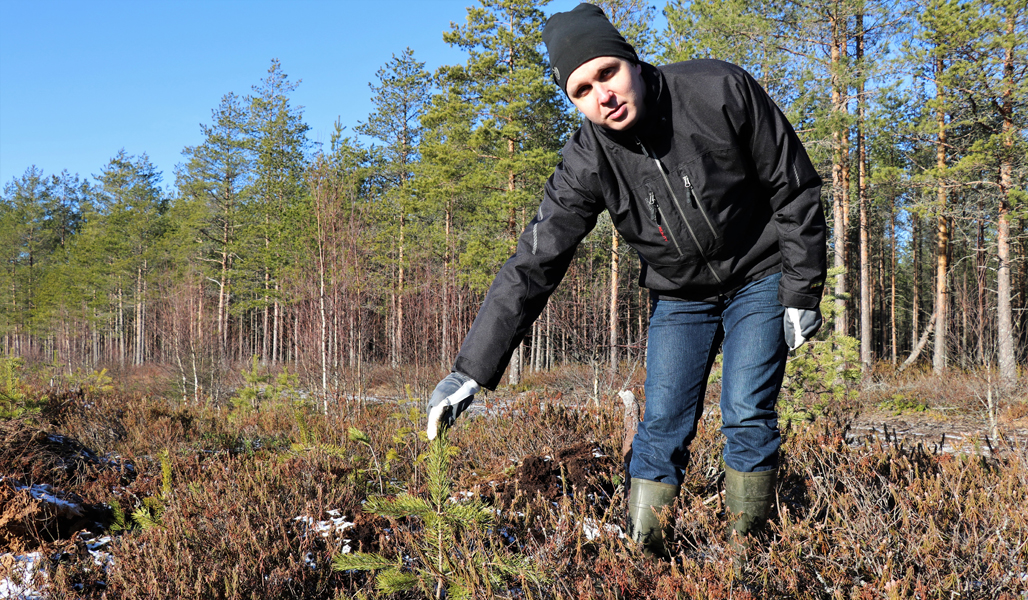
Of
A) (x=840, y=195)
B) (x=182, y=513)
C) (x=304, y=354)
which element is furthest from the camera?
(x=840, y=195)

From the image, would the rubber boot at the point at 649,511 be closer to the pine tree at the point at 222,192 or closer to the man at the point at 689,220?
the man at the point at 689,220

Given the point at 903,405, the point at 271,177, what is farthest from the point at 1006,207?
the point at 271,177

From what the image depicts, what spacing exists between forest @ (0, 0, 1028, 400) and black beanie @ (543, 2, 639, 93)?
14.5ft

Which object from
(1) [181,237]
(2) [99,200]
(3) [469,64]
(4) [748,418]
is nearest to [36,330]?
(2) [99,200]

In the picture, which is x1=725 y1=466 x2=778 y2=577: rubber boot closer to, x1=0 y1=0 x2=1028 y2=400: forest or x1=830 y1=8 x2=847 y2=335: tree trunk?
x1=0 y1=0 x2=1028 y2=400: forest

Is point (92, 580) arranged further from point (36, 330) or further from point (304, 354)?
point (36, 330)

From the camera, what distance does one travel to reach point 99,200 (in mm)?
37031

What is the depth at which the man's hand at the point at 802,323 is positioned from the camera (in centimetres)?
178

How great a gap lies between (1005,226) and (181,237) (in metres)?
31.7

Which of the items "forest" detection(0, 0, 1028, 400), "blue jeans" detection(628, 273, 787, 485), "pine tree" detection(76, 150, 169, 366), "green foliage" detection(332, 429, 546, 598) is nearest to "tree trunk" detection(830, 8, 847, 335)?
"forest" detection(0, 0, 1028, 400)

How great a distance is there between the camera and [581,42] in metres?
1.65

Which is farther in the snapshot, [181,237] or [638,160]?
[181,237]

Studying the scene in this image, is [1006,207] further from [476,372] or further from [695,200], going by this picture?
[476,372]

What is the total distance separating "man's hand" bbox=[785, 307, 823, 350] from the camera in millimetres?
1778
